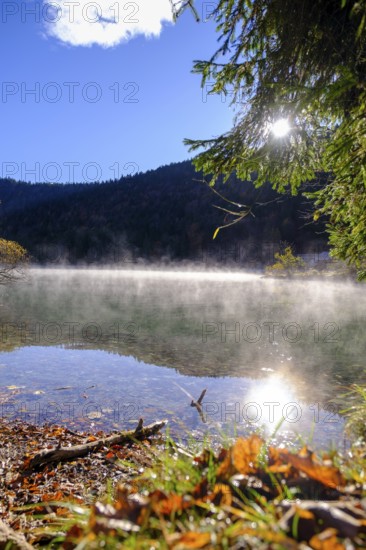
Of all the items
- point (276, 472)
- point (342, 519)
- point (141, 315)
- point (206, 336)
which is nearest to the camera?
point (342, 519)

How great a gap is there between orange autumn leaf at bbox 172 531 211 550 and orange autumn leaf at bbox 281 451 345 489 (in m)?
0.73

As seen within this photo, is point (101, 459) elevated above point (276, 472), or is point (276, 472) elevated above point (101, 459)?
point (276, 472)

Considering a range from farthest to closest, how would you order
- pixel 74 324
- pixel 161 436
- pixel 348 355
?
1. pixel 74 324
2. pixel 348 355
3. pixel 161 436

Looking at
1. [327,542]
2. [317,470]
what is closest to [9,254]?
[317,470]

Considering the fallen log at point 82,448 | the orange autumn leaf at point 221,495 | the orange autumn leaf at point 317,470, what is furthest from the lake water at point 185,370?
the orange autumn leaf at point 221,495

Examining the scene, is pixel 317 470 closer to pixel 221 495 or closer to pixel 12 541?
pixel 221 495

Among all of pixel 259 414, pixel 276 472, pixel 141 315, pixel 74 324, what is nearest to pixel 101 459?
pixel 259 414

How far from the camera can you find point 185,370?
12641mm

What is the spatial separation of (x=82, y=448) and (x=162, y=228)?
147592 millimetres

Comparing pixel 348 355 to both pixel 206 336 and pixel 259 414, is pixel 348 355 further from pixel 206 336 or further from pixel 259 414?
pixel 259 414

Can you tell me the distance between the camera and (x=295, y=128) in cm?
590

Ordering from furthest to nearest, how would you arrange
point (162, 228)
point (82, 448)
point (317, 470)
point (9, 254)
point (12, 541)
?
point (162, 228) < point (9, 254) < point (82, 448) < point (12, 541) < point (317, 470)

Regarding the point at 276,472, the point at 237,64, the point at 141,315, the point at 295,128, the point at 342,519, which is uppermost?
the point at 237,64

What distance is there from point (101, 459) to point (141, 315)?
19456 millimetres
